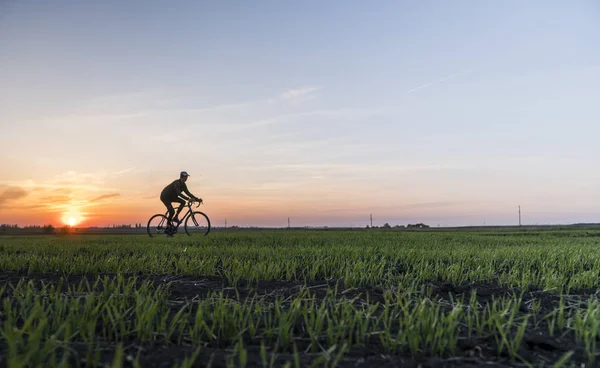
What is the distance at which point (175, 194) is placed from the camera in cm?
1580

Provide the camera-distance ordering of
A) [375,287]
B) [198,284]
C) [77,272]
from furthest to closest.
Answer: [77,272] < [198,284] < [375,287]

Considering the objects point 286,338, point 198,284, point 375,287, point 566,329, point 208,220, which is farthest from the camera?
point 208,220

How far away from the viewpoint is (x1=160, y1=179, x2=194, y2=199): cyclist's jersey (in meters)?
15.3

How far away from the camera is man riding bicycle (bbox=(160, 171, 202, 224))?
15266mm

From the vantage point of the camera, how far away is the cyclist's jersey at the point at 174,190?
1531cm

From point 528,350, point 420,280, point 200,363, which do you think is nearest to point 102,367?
point 200,363

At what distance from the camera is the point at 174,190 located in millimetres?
15617

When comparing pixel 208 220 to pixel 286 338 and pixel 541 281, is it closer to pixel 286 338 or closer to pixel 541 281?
pixel 541 281

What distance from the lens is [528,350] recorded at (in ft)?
9.51

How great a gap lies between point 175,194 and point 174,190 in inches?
9.0

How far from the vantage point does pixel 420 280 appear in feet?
18.3

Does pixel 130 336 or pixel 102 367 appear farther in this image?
pixel 130 336

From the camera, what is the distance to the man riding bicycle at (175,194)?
15266mm

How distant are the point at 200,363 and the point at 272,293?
6.37ft
